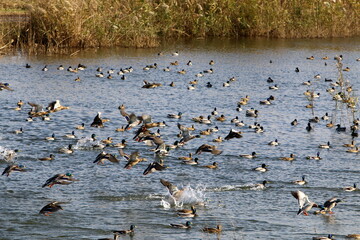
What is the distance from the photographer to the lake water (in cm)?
1566

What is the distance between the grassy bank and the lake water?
1170mm

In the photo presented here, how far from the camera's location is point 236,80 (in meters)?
33.1

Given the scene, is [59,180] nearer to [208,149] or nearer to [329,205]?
[208,149]

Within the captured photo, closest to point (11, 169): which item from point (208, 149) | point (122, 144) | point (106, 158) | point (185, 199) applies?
point (106, 158)

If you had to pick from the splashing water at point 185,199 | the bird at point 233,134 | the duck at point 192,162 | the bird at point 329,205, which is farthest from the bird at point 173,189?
the bird at point 233,134

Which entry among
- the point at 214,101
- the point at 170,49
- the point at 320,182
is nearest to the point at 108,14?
the point at 170,49

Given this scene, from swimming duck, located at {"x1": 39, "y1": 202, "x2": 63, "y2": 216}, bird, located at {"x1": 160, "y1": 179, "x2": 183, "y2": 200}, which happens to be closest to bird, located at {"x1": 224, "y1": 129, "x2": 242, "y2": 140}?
bird, located at {"x1": 160, "y1": 179, "x2": 183, "y2": 200}

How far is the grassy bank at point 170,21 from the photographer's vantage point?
36094 mm

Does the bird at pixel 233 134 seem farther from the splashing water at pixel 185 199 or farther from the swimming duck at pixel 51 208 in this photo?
the swimming duck at pixel 51 208

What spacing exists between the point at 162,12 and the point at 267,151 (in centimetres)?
2086

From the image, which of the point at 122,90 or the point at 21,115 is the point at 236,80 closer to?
the point at 122,90

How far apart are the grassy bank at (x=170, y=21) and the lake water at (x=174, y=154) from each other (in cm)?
117

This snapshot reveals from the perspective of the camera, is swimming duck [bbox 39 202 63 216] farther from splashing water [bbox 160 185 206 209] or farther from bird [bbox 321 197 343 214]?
bird [bbox 321 197 343 214]

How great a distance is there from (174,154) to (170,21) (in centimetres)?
2181
